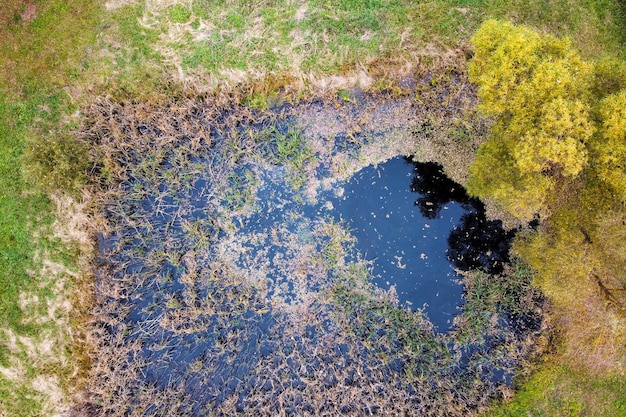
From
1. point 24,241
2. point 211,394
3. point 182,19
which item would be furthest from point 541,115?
point 24,241

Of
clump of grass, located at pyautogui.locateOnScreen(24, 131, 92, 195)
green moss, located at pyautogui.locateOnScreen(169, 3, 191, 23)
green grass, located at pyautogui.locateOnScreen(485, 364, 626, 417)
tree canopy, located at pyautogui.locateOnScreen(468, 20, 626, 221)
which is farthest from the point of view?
green moss, located at pyautogui.locateOnScreen(169, 3, 191, 23)

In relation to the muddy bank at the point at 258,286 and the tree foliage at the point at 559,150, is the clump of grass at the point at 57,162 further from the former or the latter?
the tree foliage at the point at 559,150

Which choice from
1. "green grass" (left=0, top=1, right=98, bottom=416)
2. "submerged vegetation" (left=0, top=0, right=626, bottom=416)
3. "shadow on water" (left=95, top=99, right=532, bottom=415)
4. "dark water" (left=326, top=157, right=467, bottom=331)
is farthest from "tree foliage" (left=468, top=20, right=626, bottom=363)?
"green grass" (left=0, top=1, right=98, bottom=416)

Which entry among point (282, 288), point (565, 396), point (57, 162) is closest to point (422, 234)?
point (282, 288)

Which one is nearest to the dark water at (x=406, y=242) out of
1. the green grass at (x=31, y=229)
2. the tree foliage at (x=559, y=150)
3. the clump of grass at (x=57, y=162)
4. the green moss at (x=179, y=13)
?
the tree foliage at (x=559, y=150)

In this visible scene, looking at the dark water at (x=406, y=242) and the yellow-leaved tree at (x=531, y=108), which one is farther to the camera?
the dark water at (x=406, y=242)

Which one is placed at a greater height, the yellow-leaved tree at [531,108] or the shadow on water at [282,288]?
the yellow-leaved tree at [531,108]

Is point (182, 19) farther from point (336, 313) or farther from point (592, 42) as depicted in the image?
point (592, 42)

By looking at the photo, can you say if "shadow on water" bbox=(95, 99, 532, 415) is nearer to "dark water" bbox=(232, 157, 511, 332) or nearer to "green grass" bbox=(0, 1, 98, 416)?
"dark water" bbox=(232, 157, 511, 332)
